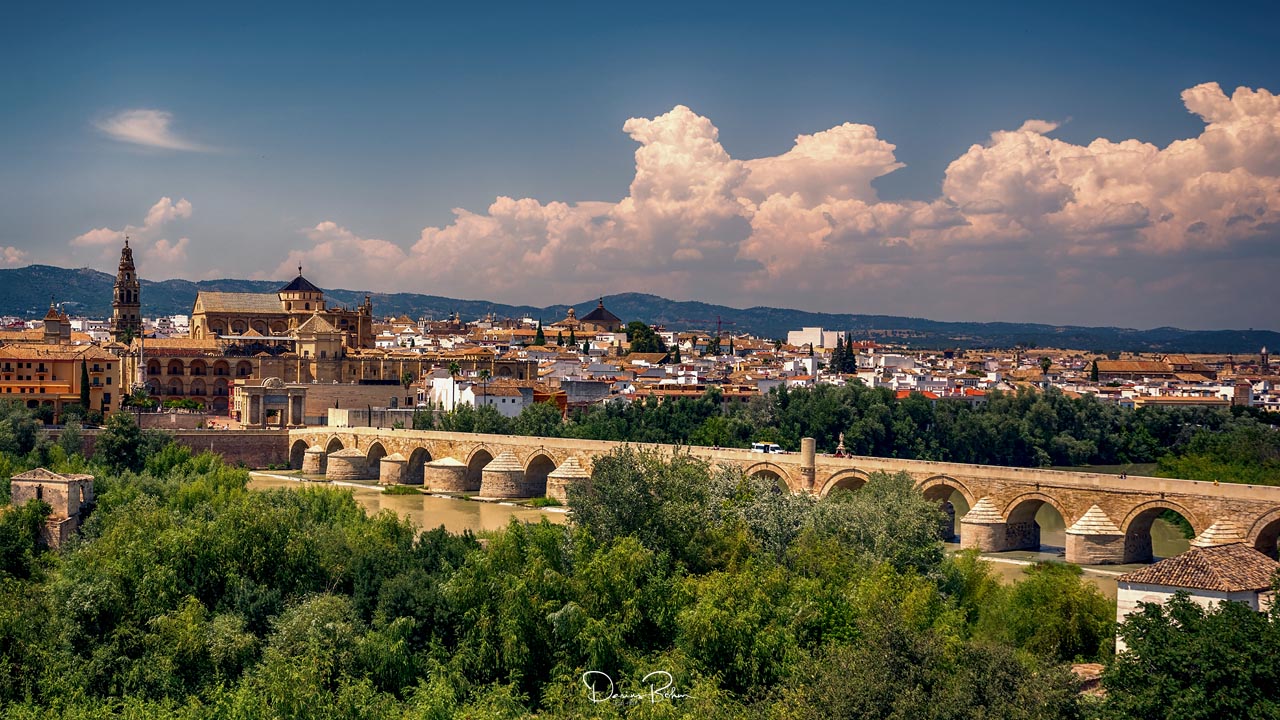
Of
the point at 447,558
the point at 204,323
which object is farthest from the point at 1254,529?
the point at 204,323

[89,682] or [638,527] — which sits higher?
[638,527]

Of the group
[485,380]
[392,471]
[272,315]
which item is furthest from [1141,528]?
[272,315]

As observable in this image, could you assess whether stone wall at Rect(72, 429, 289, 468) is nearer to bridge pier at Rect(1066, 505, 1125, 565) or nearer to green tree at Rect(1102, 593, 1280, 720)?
bridge pier at Rect(1066, 505, 1125, 565)

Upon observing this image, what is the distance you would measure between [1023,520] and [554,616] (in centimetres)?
1547

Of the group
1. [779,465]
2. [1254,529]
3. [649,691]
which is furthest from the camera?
[779,465]

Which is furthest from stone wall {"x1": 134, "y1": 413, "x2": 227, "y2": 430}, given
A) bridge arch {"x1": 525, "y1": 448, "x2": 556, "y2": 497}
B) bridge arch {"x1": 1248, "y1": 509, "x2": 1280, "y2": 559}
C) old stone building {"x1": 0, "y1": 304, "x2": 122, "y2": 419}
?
bridge arch {"x1": 1248, "y1": 509, "x2": 1280, "y2": 559}

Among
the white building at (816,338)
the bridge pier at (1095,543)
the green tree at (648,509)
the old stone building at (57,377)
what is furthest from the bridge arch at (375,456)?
the white building at (816,338)

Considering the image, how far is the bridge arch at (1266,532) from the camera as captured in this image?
82.8 feet

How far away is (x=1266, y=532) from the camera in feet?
83.8

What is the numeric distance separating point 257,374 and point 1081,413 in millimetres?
33083

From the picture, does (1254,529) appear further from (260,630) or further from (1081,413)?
(1081,413)

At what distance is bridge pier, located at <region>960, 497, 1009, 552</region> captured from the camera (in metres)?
28.8

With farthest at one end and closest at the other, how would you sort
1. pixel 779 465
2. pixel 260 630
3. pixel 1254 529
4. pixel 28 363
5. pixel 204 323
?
1. pixel 204 323
2. pixel 28 363
3. pixel 779 465
4. pixel 1254 529
5. pixel 260 630

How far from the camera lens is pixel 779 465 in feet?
111
